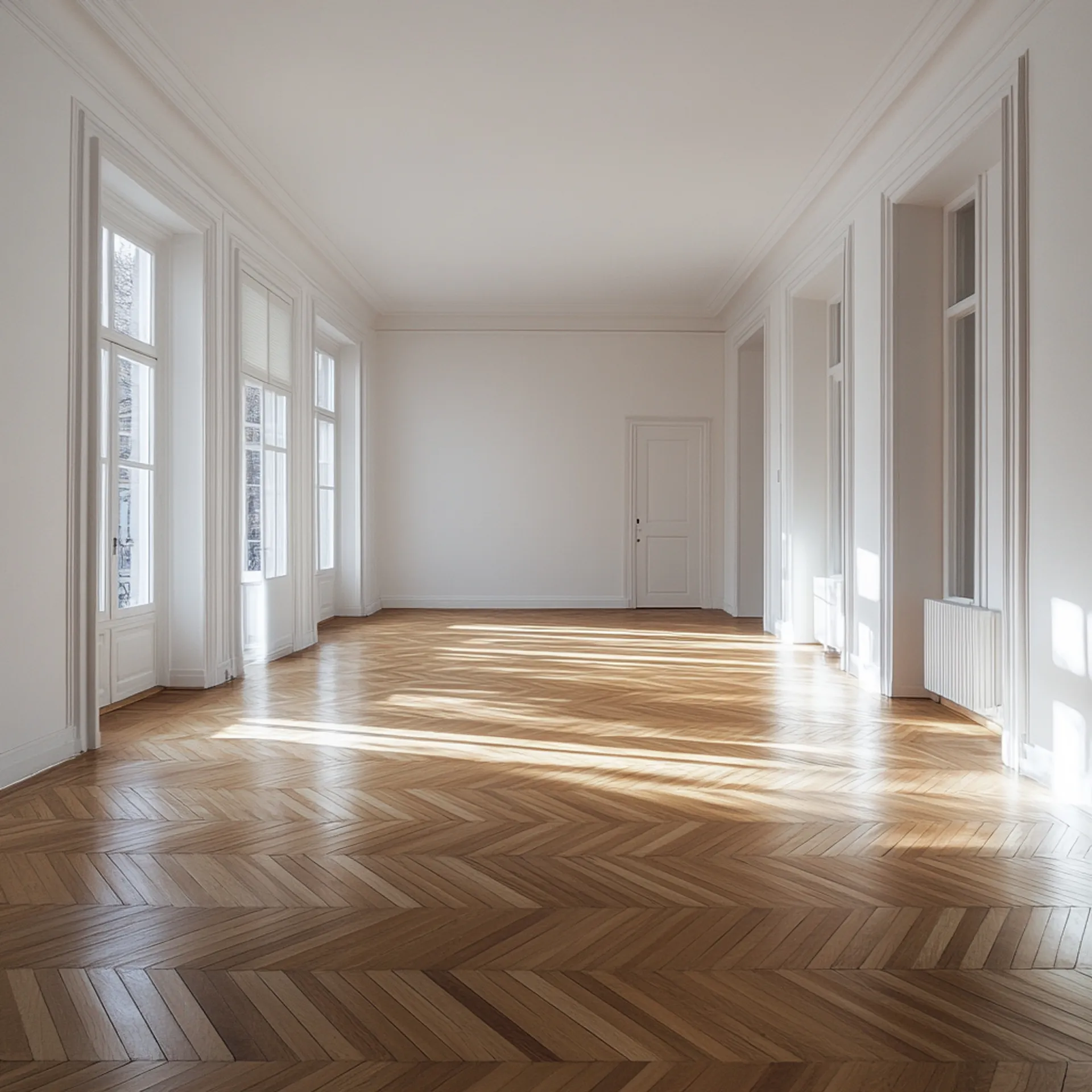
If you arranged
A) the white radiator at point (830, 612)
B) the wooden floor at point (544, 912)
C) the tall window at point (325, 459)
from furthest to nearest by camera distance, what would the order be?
the tall window at point (325, 459), the white radiator at point (830, 612), the wooden floor at point (544, 912)

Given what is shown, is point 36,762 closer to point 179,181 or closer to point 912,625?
point 179,181

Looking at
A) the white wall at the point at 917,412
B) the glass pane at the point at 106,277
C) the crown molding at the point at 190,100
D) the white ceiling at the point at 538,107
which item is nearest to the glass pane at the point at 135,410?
the glass pane at the point at 106,277

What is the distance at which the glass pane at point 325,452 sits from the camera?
A: 391 inches

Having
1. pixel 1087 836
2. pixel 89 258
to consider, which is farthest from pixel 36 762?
pixel 1087 836

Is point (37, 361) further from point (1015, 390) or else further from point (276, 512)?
point (1015, 390)

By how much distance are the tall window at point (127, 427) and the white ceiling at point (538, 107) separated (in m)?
1.15

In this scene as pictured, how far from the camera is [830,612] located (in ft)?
25.0

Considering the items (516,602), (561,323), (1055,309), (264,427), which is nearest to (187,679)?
(264,427)

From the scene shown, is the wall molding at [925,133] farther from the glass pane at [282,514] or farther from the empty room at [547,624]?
the glass pane at [282,514]

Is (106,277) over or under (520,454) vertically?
over

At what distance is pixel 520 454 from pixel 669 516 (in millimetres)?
1961

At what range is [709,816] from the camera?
3406 mm

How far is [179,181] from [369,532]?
228 inches

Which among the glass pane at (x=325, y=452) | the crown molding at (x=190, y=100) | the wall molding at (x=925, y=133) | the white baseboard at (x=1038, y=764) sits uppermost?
the crown molding at (x=190, y=100)
